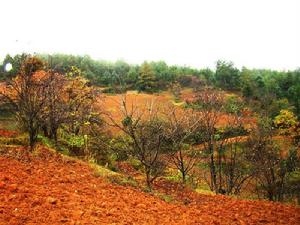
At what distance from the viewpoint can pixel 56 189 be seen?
8031mm

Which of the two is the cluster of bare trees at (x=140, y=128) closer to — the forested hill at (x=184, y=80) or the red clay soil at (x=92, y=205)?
the red clay soil at (x=92, y=205)

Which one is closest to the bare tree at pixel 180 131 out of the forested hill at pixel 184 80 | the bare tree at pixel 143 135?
the bare tree at pixel 143 135

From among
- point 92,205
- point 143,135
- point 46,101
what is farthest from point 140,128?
point 46,101

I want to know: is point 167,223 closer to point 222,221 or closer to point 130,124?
point 222,221

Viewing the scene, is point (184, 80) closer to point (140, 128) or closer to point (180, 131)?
point (180, 131)

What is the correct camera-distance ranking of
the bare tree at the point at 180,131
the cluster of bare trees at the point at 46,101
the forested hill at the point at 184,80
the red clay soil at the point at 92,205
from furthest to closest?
the forested hill at the point at 184,80, the bare tree at the point at 180,131, the cluster of bare trees at the point at 46,101, the red clay soil at the point at 92,205

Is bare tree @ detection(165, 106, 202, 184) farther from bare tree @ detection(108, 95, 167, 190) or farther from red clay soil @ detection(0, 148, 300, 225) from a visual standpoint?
red clay soil @ detection(0, 148, 300, 225)

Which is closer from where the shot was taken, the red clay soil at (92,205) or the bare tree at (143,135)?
the red clay soil at (92,205)

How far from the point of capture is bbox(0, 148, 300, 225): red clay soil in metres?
6.41

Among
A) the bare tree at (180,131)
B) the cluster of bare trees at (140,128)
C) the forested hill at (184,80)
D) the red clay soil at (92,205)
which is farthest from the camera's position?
the forested hill at (184,80)

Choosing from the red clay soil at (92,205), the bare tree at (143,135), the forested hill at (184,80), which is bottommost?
the red clay soil at (92,205)

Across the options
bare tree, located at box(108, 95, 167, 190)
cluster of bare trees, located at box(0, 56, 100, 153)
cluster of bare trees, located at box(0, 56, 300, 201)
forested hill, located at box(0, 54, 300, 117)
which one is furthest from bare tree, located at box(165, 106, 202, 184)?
forested hill, located at box(0, 54, 300, 117)

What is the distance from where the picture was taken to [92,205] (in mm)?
7273

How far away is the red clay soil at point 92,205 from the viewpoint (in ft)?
21.0
